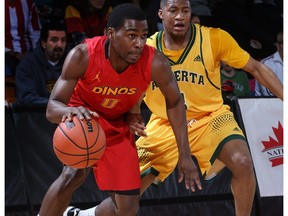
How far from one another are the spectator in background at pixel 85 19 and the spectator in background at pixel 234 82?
1.49m

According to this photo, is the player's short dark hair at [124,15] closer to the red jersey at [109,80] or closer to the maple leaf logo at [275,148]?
the red jersey at [109,80]

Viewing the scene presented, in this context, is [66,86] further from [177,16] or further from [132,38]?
[177,16]

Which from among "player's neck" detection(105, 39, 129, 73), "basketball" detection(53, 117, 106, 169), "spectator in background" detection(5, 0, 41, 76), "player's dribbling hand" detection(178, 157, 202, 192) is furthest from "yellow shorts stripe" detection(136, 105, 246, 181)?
"spectator in background" detection(5, 0, 41, 76)

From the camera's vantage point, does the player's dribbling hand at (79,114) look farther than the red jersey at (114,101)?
No

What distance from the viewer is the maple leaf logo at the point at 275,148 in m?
7.64

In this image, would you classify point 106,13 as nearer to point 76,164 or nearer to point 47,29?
point 47,29

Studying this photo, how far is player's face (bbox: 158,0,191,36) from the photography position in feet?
19.8

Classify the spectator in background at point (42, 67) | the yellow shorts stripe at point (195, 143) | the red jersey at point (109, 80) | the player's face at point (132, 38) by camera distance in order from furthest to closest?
the spectator in background at point (42, 67)
the yellow shorts stripe at point (195, 143)
the red jersey at point (109, 80)
the player's face at point (132, 38)

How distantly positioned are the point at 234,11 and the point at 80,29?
2.32 meters

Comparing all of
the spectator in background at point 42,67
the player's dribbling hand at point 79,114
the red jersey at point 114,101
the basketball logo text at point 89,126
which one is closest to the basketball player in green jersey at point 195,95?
the red jersey at point 114,101

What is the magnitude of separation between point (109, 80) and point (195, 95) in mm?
1008

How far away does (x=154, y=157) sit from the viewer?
6.12 meters

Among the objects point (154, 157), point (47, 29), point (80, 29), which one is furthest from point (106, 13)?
point (154, 157)
